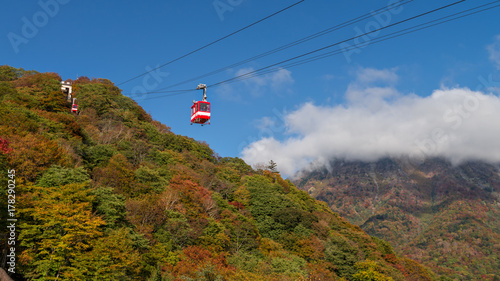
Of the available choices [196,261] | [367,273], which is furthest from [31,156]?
[367,273]

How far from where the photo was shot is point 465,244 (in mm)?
198750

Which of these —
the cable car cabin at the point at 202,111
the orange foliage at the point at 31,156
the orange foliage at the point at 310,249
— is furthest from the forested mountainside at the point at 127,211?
the cable car cabin at the point at 202,111

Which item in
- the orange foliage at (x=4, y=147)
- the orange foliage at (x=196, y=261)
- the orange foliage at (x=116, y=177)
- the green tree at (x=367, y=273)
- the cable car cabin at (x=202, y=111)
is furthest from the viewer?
the green tree at (x=367, y=273)

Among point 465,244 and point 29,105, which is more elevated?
point 29,105

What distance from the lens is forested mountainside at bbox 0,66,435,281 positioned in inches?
867

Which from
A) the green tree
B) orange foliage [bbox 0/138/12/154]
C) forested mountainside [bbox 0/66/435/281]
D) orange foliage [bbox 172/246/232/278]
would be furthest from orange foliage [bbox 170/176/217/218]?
the green tree

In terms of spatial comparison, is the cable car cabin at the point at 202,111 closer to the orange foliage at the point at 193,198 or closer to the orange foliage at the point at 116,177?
the orange foliage at the point at 116,177

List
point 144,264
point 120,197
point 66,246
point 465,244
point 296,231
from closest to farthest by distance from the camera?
point 66,246 → point 144,264 → point 120,197 → point 296,231 → point 465,244

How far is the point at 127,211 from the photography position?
103 feet

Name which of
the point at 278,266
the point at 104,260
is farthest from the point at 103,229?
the point at 278,266

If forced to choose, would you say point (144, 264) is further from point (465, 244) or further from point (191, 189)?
point (465, 244)

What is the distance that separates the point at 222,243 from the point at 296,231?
66.9ft

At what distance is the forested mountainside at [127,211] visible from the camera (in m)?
22.0

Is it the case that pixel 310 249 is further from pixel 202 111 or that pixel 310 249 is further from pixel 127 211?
pixel 202 111
